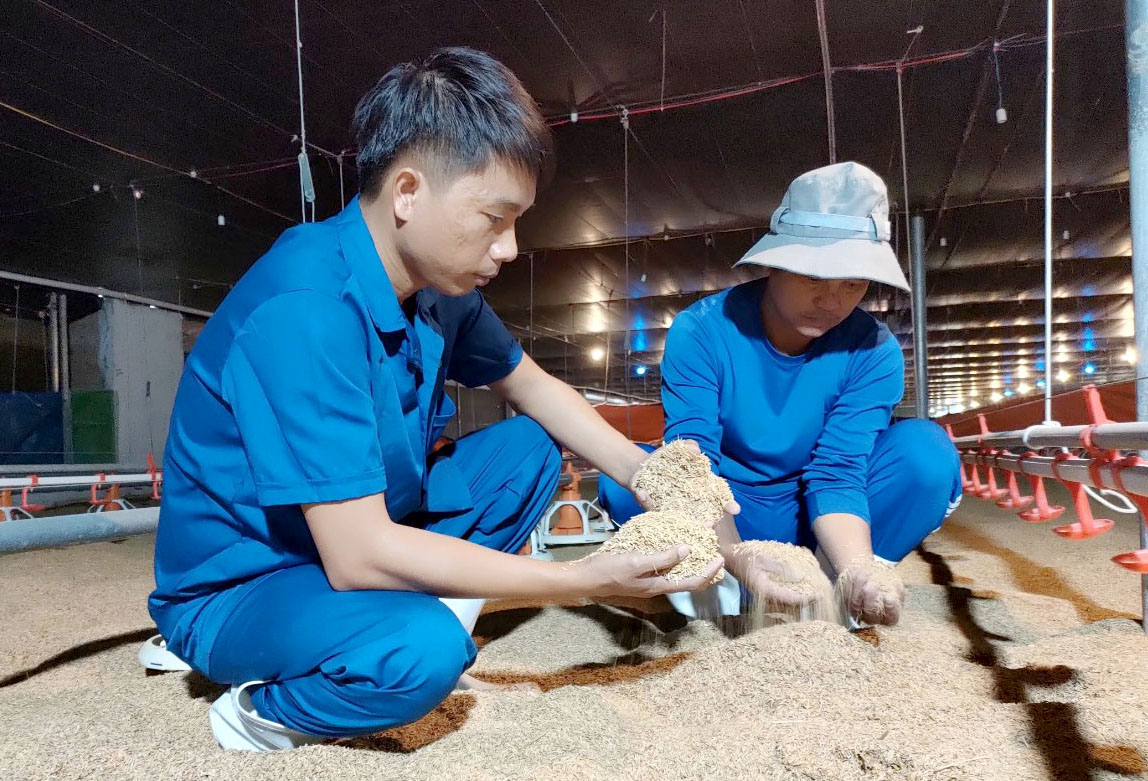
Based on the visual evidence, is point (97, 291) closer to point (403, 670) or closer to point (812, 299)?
point (812, 299)

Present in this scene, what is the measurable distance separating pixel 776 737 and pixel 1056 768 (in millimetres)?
333

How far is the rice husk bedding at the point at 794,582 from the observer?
4.73ft

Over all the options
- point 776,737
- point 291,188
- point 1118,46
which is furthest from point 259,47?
point 1118,46

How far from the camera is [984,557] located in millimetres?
2912

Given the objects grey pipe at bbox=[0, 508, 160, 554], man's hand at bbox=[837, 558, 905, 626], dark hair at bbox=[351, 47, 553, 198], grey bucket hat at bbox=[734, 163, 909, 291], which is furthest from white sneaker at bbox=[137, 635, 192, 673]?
grey bucket hat at bbox=[734, 163, 909, 291]

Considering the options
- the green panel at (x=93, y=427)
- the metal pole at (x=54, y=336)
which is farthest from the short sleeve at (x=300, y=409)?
the metal pole at (x=54, y=336)

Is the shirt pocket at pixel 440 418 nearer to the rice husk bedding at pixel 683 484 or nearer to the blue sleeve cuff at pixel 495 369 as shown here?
the blue sleeve cuff at pixel 495 369

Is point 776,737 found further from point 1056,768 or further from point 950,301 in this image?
point 950,301

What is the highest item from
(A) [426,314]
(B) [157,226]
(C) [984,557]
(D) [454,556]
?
(B) [157,226]

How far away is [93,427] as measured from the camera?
845 centimetres

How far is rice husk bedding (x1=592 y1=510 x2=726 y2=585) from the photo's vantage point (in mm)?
1099

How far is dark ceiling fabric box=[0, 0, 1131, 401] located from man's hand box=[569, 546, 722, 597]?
10.6 ft

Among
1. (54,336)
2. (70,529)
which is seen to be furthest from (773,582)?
(54,336)

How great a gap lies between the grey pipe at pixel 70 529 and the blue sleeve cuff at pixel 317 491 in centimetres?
59
